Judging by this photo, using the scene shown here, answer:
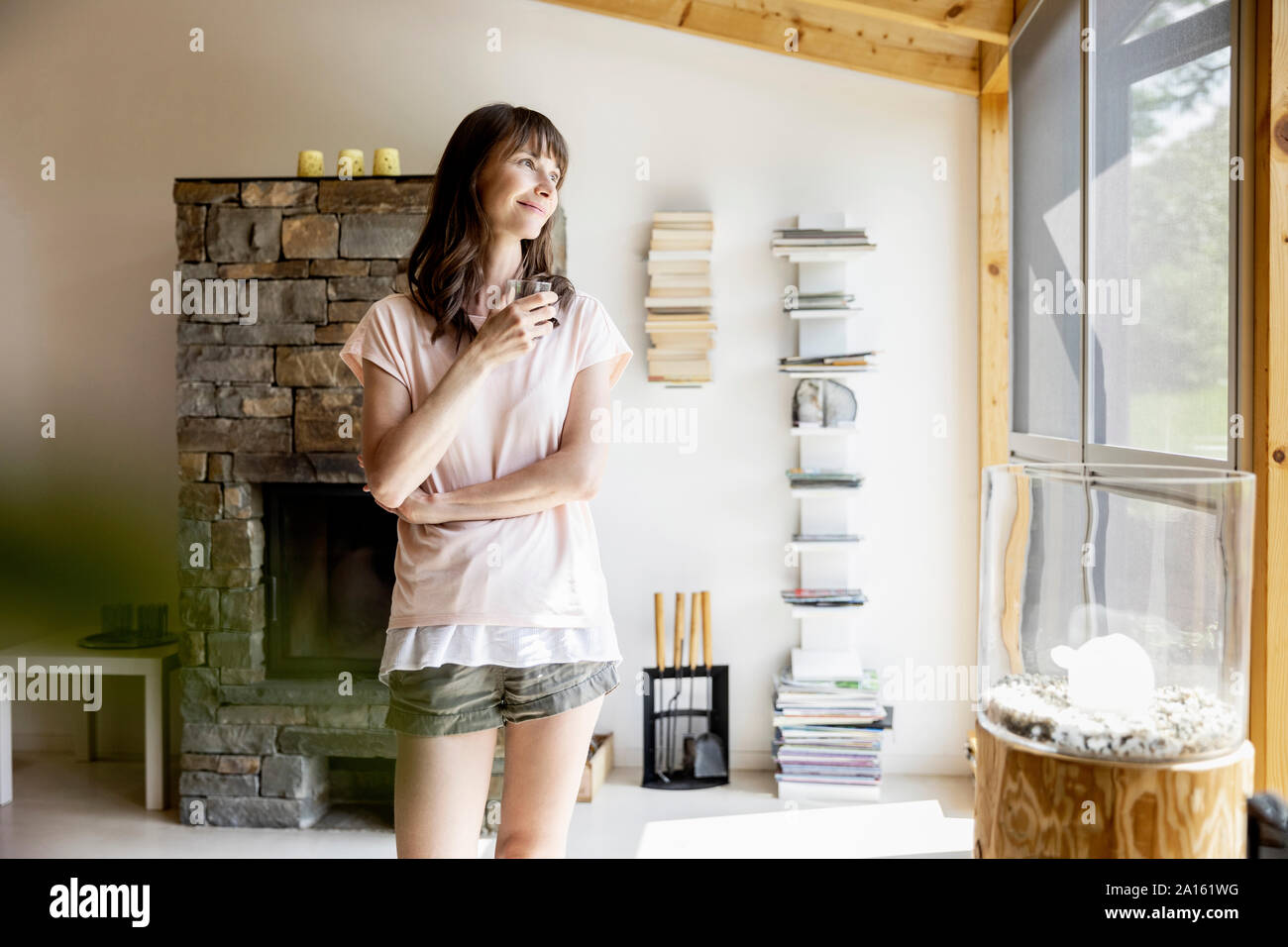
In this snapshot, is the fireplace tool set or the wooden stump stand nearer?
the wooden stump stand

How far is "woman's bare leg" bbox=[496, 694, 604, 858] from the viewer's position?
127 cm

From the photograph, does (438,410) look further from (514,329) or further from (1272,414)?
(1272,414)

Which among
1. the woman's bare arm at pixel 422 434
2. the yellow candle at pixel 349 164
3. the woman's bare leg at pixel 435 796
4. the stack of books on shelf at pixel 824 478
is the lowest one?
the woman's bare leg at pixel 435 796

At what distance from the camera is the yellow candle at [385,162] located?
3221mm

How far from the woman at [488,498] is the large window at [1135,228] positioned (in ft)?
3.37

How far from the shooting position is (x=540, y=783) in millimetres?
1276

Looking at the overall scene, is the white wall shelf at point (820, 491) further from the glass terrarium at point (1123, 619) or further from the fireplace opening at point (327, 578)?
the glass terrarium at point (1123, 619)

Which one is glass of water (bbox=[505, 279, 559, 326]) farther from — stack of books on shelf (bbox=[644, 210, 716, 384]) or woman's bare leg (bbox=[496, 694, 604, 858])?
stack of books on shelf (bbox=[644, 210, 716, 384])

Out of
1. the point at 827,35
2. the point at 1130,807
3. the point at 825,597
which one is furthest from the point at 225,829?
the point at 827,35

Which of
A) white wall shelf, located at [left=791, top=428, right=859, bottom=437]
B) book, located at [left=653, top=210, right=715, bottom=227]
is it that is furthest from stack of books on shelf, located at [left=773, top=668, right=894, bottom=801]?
book, located at [left=653, top=210, right=715, bottom=227]

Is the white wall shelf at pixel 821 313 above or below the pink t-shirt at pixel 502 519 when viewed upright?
above

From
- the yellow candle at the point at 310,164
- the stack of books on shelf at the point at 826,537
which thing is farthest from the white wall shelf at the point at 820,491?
the yellow candle at the point at 310,164

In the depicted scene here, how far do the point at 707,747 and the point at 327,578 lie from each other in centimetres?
140
